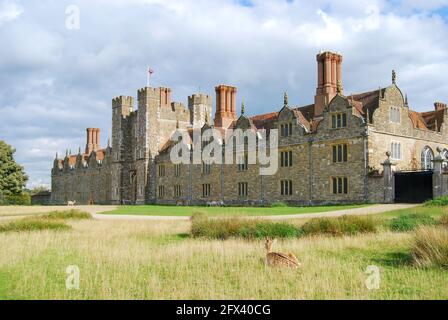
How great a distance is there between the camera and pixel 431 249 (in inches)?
409

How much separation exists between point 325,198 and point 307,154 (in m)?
3.79

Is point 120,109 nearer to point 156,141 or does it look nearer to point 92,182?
point 156,141

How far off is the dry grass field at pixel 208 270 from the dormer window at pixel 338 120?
792 inches

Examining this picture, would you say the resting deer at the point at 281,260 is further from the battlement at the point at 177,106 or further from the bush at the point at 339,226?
the battlement at the point at 177,106

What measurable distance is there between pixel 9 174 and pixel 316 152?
145ft

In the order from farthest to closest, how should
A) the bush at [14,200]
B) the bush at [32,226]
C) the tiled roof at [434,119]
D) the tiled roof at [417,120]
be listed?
the bush at [14,200] → the tiled roof at [434,119] → the tiled roof at [417,120] → the bush at [32,226]

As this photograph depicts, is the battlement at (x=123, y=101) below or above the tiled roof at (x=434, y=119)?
above

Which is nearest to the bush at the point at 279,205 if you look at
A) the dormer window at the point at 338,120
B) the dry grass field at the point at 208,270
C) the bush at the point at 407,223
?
the dormer window at the point at 338,120

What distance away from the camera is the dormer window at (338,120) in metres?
34.2

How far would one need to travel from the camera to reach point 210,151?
154 ft

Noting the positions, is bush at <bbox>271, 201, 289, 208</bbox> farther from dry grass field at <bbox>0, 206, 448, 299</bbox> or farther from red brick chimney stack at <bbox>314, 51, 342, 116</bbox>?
dry grass field at <bbox>0, 206, 448, 299</bbox>

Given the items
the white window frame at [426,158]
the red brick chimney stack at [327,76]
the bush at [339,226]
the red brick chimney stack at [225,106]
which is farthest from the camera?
the red brick chimney stack at [225,106]

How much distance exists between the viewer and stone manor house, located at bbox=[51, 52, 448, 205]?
33.0m

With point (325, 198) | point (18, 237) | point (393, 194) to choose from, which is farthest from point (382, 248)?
point (325, 198)
